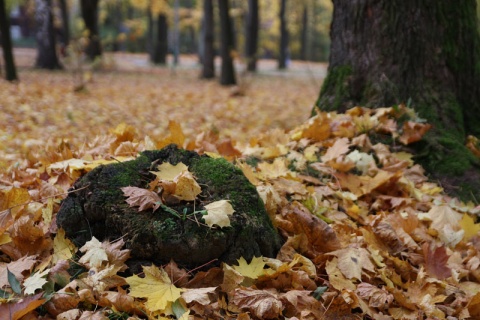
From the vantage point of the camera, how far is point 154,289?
1.88 m

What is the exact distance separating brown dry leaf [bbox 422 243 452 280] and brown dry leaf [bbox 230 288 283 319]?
0.97m

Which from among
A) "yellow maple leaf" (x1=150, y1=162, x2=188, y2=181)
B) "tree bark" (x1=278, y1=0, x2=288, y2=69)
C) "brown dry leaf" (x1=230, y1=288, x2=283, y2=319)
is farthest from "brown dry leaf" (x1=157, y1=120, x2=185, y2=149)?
"tree bark" (x1=278, y1=0, x2=288, y2=69)

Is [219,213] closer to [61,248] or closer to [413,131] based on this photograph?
[61,248]

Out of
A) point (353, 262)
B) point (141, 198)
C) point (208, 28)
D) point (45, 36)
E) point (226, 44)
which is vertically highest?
point (208, 28)

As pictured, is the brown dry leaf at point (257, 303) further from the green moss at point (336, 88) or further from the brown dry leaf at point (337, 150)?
the green moss at point (336, 88)

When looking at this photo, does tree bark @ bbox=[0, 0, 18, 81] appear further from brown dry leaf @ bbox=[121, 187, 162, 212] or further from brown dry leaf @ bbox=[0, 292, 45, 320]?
brown dry leaf @ bbox=[0, 292, 45, 320]

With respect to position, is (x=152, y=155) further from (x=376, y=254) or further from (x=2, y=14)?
(x=2, y=14)

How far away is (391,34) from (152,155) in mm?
2520

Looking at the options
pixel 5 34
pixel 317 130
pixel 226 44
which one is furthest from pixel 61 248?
pixel 226 44

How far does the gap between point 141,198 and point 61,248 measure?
40cm

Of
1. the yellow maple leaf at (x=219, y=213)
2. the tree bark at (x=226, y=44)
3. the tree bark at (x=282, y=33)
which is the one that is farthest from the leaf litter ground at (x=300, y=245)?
the tree bark at (x=282, y=33)

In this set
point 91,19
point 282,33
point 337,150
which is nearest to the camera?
point 337,150

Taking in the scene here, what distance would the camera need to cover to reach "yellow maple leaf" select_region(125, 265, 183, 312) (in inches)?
72.1

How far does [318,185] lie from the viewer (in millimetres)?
3152
